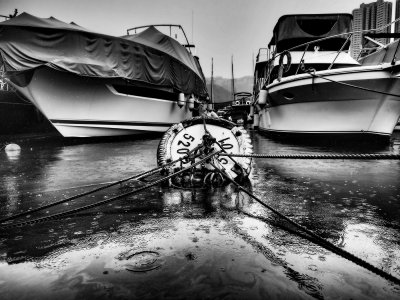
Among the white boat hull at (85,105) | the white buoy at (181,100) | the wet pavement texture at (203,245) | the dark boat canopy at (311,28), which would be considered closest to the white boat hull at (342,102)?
the dark boat canopy at (311,28)

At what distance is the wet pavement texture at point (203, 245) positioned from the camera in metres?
1.56

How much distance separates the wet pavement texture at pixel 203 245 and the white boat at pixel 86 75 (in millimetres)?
7142

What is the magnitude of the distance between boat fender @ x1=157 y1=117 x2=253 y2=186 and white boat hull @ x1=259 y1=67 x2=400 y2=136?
17.4 ft

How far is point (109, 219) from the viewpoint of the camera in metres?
2.76

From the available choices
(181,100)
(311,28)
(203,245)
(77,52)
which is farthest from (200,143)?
(181,100)

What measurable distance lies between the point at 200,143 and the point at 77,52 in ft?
27.5

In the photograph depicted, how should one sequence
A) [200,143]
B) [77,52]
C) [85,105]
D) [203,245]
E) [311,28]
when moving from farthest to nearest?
[311,28], [85,105], [77,52], [200,143], [203,245]

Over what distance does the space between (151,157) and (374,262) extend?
5844mm

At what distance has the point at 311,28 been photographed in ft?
38.2

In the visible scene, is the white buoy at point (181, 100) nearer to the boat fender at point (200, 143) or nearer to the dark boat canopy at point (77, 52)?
the dark boat canopy at point (77, 52)

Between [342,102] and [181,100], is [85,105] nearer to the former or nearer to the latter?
[181,100]

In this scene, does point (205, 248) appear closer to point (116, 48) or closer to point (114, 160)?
point (114, 160)

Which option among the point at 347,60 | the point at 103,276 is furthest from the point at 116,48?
the point at 103,276

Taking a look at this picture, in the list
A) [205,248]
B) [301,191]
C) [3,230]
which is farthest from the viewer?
[301,191]
